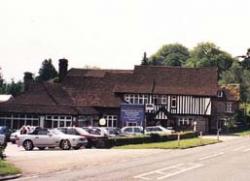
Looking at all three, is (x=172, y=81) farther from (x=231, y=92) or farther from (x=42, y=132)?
(x=42, y=132)

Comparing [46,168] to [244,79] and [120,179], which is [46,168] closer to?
[120,179]

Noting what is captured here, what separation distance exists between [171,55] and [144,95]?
8577cm

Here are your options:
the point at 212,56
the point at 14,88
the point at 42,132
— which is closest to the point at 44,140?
the point at 42,132

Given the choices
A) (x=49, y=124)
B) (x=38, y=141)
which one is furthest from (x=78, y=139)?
(x=49, y=124)

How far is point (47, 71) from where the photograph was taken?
15538cm

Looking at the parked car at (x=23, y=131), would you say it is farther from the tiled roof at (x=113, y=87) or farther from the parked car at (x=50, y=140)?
the tiled roof at (x=113, y=87)

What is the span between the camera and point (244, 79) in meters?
141

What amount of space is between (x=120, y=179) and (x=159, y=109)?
6525 cm

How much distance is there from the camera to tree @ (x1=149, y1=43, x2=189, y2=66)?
171 meters

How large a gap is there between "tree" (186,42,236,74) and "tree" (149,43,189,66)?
19.6ft

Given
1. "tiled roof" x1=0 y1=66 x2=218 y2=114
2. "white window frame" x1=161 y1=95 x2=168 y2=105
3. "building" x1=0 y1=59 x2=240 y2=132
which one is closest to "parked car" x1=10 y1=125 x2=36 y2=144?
"tiled roof" x1=0 y1=66 x2=218 y2=114

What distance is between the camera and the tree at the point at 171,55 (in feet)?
562

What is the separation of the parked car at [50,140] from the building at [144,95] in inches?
1322

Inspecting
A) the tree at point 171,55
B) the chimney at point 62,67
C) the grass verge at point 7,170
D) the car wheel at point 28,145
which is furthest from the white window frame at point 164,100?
the tree at point 171,55
